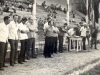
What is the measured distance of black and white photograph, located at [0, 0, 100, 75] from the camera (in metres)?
5.45

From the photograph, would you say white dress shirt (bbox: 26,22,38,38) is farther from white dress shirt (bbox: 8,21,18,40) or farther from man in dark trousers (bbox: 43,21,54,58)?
white dress shirt (bbox: 8,21,18,40)

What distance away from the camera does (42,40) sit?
9055 millimetres

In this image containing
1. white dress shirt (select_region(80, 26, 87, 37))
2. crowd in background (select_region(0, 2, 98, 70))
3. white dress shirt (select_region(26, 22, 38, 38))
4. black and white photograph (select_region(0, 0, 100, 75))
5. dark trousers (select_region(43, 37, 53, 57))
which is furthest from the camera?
white dress shirt (select_region(80, 26, 87, 37))

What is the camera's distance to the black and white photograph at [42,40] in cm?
545

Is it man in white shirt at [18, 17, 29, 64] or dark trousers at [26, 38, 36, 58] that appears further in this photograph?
dark trousers at [26, 38, 36, 58]

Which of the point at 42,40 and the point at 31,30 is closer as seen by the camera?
the point at 31,30

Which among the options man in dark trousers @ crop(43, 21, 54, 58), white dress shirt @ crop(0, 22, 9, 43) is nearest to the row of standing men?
white dress shirt @ crop(0, 22, 9, 43)

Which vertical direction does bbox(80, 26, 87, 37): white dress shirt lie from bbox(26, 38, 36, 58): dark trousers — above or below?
above

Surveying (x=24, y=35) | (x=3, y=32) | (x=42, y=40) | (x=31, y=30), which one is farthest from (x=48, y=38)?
(x=3, y=32)

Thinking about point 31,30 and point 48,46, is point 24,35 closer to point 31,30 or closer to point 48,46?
point 31,30

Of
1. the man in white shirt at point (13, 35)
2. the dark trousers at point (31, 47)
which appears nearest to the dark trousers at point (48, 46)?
the dark trousers at point (31, 47)

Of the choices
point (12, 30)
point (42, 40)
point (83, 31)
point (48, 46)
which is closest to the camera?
point (12, 30)

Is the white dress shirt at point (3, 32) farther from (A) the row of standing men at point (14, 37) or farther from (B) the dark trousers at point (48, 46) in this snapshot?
(B) the dark trousers at point (48, 46)

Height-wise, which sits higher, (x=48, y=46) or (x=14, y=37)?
(x=14, y=37)
